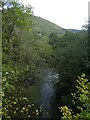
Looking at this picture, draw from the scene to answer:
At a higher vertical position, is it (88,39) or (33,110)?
(88,39)

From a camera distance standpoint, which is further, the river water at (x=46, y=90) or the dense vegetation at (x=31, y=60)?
the river water at (x=46, y=90)

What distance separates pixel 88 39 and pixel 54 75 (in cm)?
470

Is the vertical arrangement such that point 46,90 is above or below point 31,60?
below

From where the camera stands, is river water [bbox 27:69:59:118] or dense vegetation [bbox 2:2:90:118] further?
river water [bbox 27:69:59:118]

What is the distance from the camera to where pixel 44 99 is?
18.8 metres

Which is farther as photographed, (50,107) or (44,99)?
(44,99)

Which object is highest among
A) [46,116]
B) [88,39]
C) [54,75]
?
[88,39]

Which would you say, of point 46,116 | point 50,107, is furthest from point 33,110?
point 50,107

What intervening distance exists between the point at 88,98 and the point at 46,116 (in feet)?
Answer: 34.9

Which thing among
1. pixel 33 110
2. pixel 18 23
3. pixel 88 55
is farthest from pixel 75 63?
pixel 18 23

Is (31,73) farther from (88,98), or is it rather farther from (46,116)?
(88,98)

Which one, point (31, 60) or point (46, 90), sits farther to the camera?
point (46, 90)

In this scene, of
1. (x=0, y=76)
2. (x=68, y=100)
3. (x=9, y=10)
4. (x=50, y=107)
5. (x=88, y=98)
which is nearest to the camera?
(x=88, y=98)

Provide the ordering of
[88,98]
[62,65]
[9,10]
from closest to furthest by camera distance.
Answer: [88,98]
[9,10]
[62,65]
